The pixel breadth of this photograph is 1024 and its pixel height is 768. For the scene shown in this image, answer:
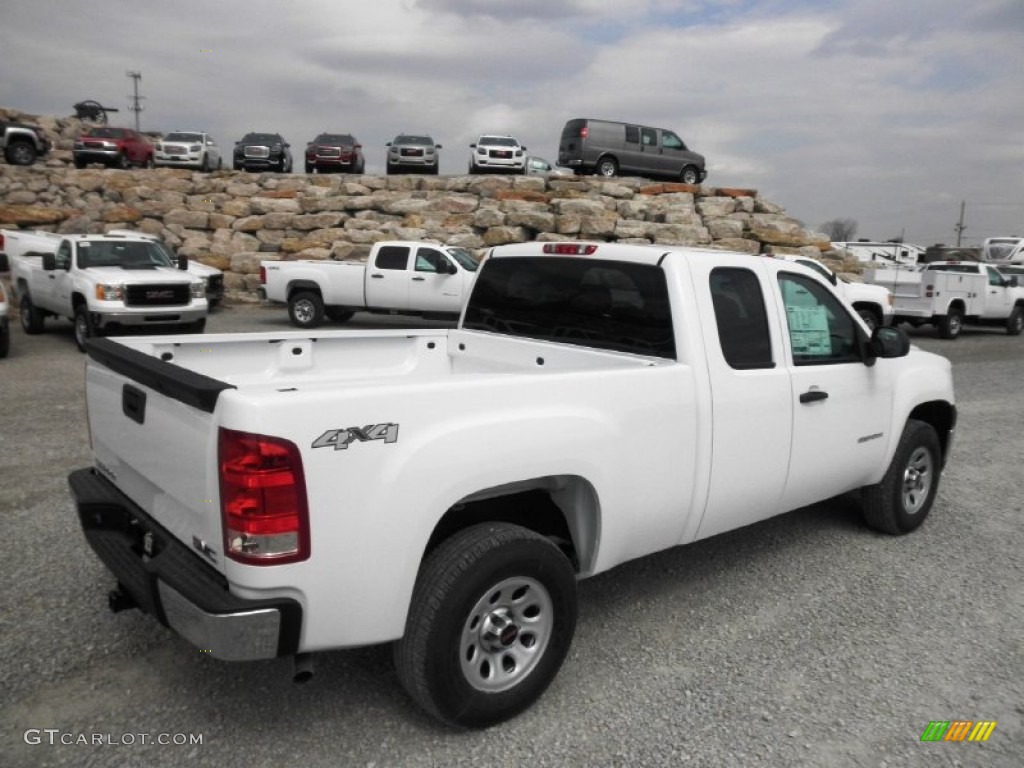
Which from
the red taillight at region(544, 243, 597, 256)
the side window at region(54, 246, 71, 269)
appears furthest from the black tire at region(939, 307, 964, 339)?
the side window at region(54, 246, 71, 269)

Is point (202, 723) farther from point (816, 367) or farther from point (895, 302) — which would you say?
point (895, 302)

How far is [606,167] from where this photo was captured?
2577 cm

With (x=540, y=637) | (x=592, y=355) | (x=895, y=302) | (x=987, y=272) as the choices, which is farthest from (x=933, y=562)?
(x=987, y=272)

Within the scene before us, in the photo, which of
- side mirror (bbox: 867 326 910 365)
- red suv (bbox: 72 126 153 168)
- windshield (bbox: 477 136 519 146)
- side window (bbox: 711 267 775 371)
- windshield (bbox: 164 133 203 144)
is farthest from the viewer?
windshield (bbox: 164 133 203 144)

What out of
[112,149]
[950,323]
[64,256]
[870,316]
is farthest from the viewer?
[112,149]

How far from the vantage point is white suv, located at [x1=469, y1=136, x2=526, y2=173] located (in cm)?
2627

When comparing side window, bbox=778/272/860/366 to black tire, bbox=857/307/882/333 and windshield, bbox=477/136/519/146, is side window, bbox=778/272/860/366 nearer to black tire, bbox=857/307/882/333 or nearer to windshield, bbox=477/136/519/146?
black tire, bbox=857/307/882/333

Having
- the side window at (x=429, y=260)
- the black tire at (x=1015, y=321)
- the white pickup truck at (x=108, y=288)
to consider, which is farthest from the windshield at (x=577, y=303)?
the black tire at (x=1015, y=321)

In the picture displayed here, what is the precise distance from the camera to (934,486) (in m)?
5.10

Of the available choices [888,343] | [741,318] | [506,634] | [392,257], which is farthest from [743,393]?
[392,257]

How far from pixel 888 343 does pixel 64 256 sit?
43.8 feet

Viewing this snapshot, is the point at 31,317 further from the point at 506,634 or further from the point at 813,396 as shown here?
the point at 813,396

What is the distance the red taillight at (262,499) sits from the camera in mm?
2240

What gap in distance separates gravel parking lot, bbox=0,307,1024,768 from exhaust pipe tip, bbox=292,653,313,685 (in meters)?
0.41
